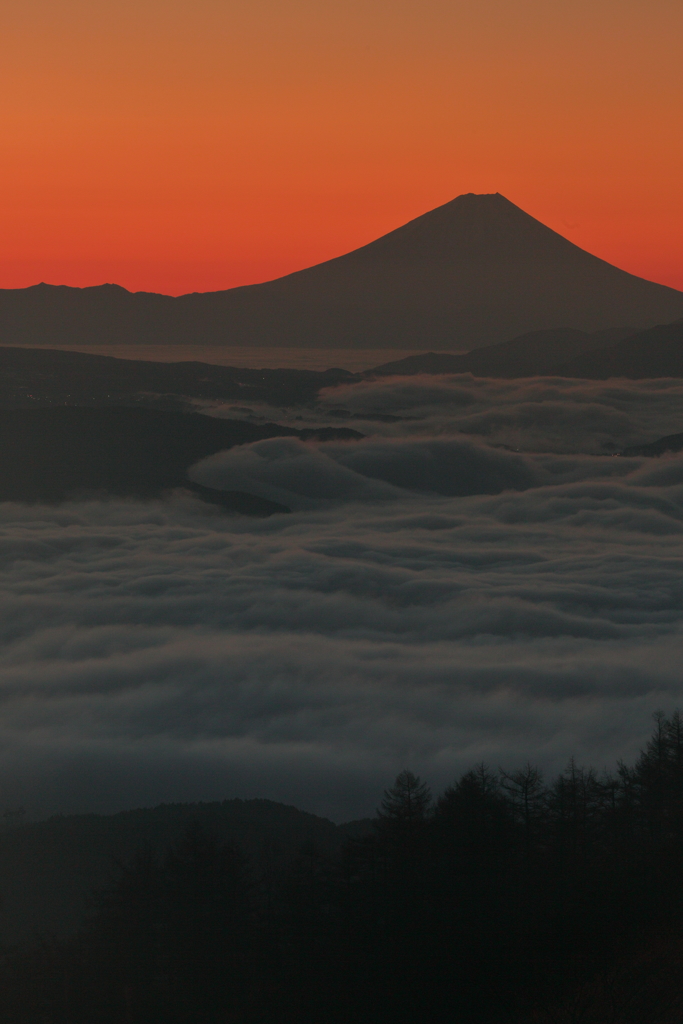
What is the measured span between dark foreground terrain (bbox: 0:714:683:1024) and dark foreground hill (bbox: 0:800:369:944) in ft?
79.5

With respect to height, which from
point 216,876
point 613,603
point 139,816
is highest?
point 613,603

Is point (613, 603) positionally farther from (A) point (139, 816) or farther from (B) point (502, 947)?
(B) point (502, 947)

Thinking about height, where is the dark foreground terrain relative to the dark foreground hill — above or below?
above

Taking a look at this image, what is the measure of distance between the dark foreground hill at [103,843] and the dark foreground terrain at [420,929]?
24.2 metres

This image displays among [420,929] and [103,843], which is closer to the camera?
[420,929]

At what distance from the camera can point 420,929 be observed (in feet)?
125

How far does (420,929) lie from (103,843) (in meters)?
63.9

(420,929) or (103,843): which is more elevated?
(420,929)

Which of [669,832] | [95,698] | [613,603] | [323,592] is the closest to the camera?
[669,832]

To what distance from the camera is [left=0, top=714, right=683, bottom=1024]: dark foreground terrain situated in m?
33.8

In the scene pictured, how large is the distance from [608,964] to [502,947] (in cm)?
463

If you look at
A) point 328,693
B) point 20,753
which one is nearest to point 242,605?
point 328,693

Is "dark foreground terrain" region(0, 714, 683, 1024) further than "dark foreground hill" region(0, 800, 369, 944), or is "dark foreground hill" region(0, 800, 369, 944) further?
"dark foreground hill" region(0, 800, 369, 944)

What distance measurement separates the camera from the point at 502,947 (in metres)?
36.2
